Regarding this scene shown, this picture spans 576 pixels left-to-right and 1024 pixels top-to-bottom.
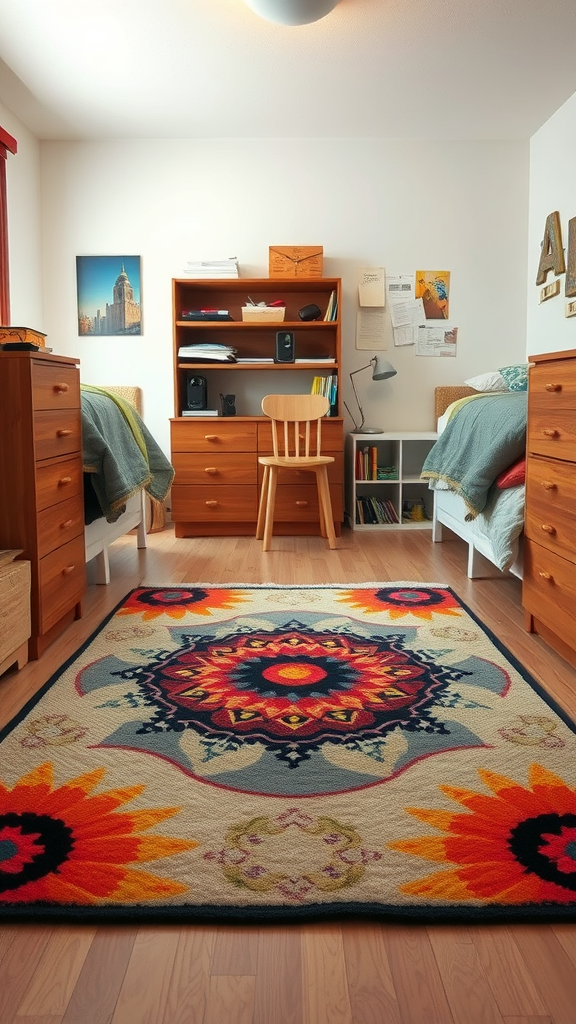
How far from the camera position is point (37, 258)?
4.55m

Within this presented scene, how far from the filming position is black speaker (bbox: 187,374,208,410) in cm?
443

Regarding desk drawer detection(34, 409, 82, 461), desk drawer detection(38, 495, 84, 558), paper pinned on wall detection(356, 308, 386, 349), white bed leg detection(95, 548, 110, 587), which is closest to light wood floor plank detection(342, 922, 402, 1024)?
desk drawer detection(38, 495, 84, 558)

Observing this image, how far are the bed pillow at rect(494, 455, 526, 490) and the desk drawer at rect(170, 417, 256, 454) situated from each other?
1696mm

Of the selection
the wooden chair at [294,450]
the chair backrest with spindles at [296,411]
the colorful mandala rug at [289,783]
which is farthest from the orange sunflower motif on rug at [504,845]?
the chair backrest with spindles at [296,411]

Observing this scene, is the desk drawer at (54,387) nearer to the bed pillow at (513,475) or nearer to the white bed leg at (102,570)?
the white bed leg at (102,570)

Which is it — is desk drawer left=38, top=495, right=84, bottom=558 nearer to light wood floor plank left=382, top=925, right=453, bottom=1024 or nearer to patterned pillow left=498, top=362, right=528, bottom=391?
light wood floor plank left=382, top=925, right=453, bottom=1024

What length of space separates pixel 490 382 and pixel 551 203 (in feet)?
3.27

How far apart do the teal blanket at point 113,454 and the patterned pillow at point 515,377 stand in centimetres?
182

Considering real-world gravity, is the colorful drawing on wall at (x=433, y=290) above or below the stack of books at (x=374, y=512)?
above

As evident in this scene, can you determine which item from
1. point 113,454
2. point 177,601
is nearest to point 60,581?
point 177,601

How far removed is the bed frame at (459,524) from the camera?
9.73 ft

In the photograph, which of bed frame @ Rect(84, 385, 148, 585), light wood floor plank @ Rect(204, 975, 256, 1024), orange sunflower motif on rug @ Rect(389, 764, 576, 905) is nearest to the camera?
light wood floor plank @ Rect(204, 975, 256, 1024)

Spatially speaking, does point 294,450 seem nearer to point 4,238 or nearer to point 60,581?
point 4,238

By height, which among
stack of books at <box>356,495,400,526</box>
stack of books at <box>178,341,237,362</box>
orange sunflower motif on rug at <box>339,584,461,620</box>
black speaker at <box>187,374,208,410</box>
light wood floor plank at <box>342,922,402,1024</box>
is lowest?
light wood floor plank at <box>342,922,402,1024</box>
